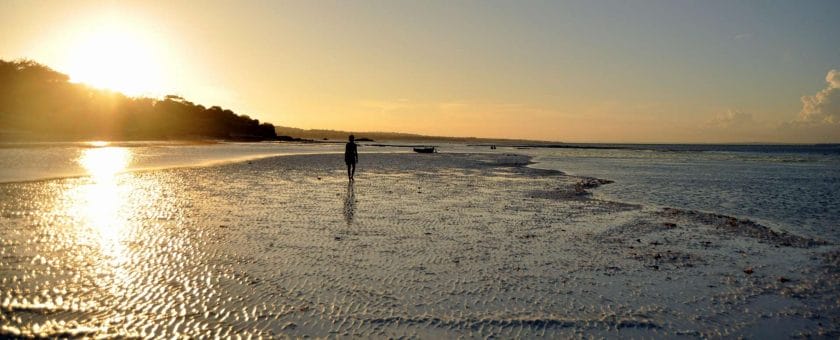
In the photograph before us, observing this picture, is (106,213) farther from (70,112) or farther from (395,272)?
(70,112)

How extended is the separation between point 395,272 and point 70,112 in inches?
4518

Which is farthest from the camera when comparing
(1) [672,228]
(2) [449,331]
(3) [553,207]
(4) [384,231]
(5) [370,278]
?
(3) [553,207]

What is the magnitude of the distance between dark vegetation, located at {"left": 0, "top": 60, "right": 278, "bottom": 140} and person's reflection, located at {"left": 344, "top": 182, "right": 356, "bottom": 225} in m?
68.8

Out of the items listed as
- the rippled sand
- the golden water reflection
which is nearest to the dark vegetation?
the golden water reflection

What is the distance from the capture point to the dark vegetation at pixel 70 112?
8350cm

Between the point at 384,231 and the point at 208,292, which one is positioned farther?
the point at 384,231

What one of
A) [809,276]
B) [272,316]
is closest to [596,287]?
[809,276]

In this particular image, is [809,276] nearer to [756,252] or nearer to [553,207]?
[756,252]

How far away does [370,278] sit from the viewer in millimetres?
8336

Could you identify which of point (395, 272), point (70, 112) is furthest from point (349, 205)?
point (70, 112)

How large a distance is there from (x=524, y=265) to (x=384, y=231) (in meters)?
4.31

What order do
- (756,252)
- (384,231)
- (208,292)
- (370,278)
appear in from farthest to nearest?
(384,231) → (756,252) → (370,278) → (208,292)

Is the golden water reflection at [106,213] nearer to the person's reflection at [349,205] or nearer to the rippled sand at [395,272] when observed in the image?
the rippled sand at [395,272]

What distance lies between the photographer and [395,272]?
8.73 metres
